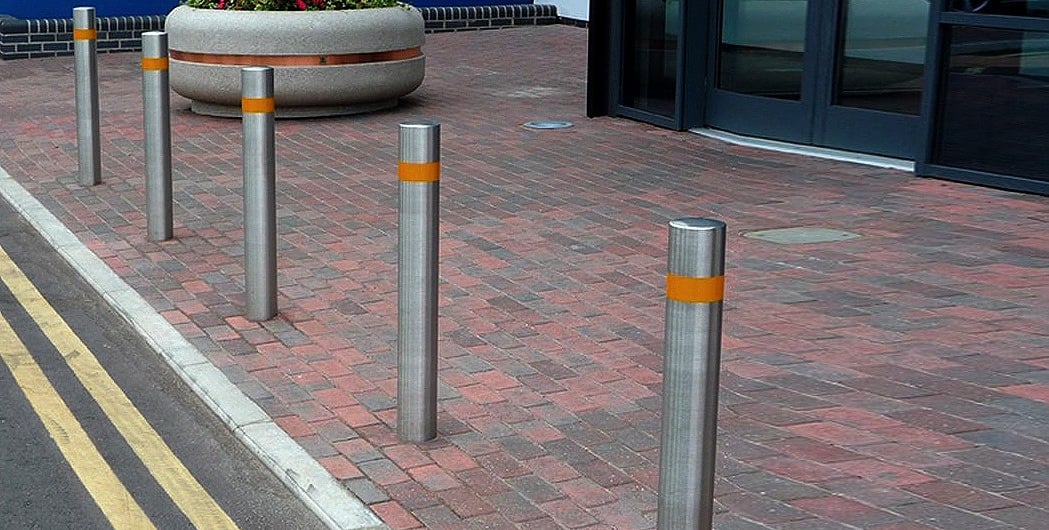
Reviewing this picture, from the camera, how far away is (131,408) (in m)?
6.05

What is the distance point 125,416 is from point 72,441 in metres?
0.32

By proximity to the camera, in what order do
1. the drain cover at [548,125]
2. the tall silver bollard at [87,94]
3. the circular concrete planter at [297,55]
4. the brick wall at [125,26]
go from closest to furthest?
1. the tall silver bollard at [87,94]
2. the circular concrete planter at [297,55]
3. the drain cover at [548,125]
4. the brick wall at [125,26]

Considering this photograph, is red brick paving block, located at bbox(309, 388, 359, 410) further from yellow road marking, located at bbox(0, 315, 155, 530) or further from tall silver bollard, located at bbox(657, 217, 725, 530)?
tall silver bollard, located at bbox(657, 217, 725, 530)

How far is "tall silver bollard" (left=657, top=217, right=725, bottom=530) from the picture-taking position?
151 inches

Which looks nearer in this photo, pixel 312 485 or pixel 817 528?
pixel 817 528

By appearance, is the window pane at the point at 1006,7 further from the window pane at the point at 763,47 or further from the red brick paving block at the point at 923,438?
the red brick paving block at the point at 923,438

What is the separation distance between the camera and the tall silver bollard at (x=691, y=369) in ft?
12.6

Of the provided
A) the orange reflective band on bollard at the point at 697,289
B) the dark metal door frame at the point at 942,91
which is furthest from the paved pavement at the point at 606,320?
the orange reflective band on bollard at the point at 697,289

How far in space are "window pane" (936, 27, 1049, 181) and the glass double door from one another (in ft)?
1.27

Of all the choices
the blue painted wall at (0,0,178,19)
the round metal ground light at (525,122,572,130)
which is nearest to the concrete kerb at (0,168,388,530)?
the round metal ground light at (525,122,572,130)

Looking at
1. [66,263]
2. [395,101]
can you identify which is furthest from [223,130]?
[66,263]

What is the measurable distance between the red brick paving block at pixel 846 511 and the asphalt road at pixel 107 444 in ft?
5.30

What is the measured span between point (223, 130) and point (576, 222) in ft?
15.4

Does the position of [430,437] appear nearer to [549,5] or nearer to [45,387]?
[45,387]
